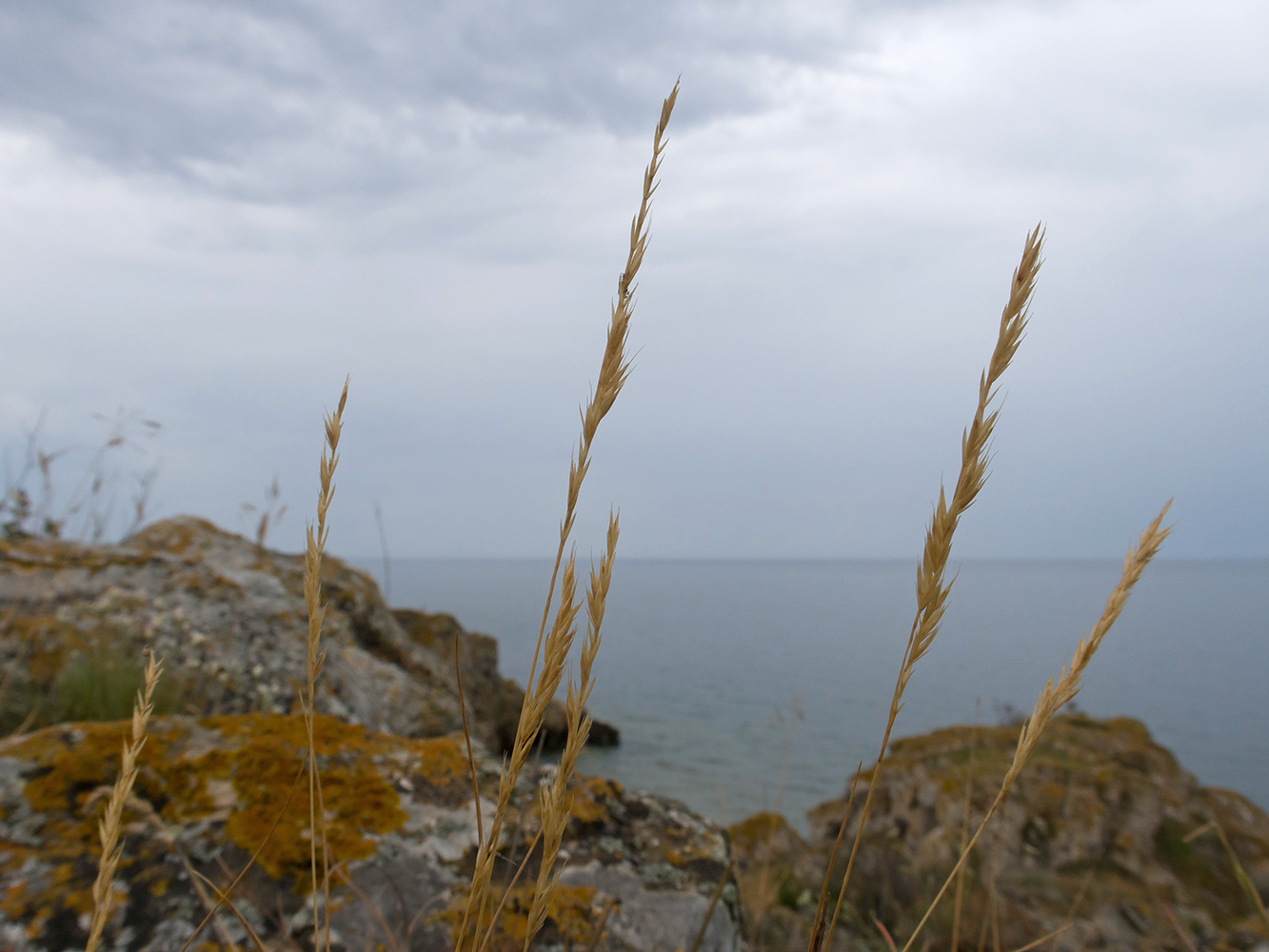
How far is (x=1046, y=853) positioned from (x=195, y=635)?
22.6 ft

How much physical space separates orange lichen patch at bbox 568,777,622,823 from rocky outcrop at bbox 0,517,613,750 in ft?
4.38

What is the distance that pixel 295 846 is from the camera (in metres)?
2.17

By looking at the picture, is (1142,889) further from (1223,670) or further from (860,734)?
(1223,670)

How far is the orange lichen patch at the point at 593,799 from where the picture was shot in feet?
8.13

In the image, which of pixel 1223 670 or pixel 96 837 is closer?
pixel 96 837

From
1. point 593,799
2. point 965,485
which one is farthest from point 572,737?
point 593,799

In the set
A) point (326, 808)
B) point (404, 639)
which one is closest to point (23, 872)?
point (326, 808)

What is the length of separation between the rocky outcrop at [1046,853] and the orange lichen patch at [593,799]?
1.87 metres

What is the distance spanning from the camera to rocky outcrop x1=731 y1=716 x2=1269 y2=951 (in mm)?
4867

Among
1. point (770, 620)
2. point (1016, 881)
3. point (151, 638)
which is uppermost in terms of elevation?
point (151, 638)

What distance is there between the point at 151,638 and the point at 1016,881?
21.5 ft

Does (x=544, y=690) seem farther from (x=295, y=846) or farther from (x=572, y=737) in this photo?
(x=295, y=846)

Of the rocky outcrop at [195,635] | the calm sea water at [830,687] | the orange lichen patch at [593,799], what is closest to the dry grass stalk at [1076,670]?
the calm sea water at [830,687]

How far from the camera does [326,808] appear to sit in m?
2.24
